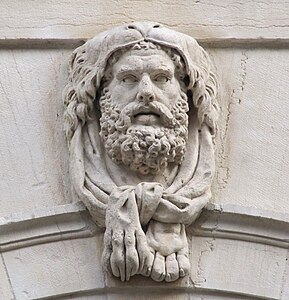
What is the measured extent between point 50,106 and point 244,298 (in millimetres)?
839

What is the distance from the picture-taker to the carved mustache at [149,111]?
411 cm

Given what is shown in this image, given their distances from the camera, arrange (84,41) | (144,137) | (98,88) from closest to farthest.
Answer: (144,137) → (98,88) → (84,41)

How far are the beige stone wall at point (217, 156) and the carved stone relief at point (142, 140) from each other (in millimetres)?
83

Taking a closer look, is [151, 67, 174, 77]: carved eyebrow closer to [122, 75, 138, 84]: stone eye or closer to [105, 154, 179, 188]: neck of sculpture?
[122, 75, 138, 84]: stone eye

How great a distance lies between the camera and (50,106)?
4371mm

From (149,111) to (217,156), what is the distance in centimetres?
30

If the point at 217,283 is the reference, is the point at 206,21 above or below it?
above

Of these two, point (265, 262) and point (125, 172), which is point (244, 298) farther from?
point (125, 172)

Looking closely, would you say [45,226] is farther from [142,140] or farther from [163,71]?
[163,71]

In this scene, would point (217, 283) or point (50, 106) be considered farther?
point (50, 106)

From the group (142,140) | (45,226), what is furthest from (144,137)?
(45,226)

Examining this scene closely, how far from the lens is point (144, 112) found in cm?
412

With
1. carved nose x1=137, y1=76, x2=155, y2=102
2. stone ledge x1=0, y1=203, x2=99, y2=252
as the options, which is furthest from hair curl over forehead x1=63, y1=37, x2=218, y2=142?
stone ledge x1=0, y1=203, x2=99, y2=252

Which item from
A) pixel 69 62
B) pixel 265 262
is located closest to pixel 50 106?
pixel 69 62
